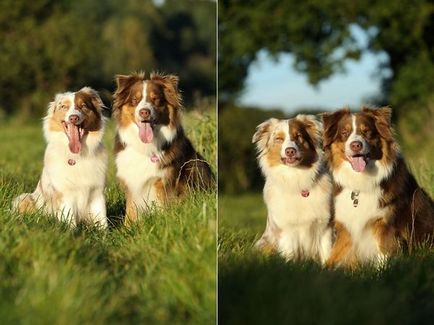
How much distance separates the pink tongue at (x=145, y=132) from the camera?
11.9 feet

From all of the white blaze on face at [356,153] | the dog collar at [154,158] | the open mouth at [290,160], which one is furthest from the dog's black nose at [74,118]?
the white blaze on face at [356,153]

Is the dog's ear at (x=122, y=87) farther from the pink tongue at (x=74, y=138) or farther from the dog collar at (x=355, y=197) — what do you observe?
the dog collar at (x=355, y=197)

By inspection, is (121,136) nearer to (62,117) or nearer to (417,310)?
(62,117)

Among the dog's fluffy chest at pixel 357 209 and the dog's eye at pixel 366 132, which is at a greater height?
the dog's eye at pixel 366 132

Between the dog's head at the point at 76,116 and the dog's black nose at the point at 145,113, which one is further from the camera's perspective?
the dog's black nose at the point at 145,113

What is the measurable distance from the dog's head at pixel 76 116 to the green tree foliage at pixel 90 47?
0.19 meters

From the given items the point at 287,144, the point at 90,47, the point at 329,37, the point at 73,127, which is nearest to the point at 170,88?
the point at 73,127

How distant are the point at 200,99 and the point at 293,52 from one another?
14.7 ft

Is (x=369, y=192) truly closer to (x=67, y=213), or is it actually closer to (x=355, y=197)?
(x=355, y=197)

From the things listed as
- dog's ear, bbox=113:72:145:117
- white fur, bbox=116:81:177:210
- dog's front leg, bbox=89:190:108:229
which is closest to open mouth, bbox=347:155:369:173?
white fur, bbox=116:81:177:210

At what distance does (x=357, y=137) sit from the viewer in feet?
11.7


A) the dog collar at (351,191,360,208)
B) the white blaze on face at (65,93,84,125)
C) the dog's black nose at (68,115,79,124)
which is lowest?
the dog collar at (351,191,360,208)

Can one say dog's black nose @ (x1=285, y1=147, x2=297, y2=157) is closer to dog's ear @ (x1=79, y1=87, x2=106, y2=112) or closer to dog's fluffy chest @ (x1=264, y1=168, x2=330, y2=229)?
dog's fluffy chest @ (x1=264, y1=168, x2=330, y2=229)

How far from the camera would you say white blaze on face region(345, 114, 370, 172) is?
141 inches
